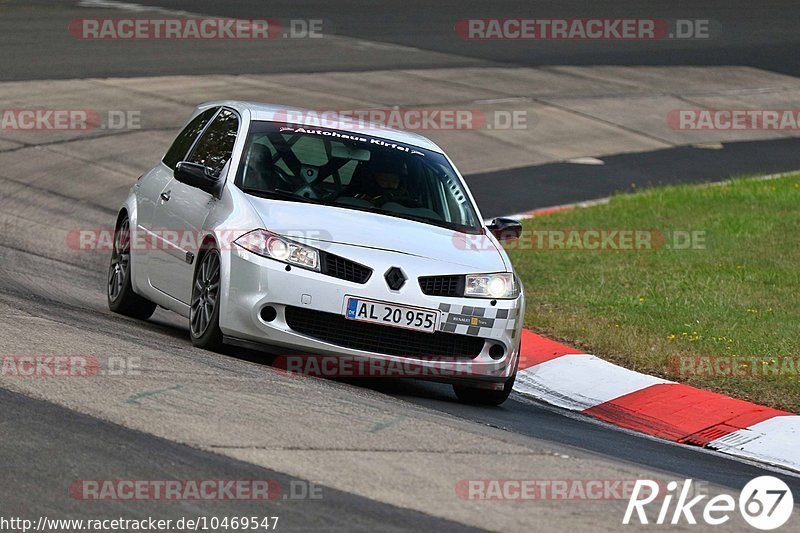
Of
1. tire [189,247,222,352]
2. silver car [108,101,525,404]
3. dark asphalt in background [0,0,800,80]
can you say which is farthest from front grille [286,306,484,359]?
dark asphalt in background [0,0,800,80]

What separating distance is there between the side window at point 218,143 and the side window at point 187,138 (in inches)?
7.3

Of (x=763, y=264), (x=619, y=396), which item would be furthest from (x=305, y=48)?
(x=619, y=396)

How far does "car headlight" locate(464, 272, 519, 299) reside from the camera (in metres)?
8.49

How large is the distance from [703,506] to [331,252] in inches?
114

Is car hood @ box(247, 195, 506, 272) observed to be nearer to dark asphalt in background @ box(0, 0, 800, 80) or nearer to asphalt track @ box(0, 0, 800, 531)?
asphalt track @ box(0, 0, 800, 531)

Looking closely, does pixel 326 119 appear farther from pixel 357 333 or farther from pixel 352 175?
pixel 357 333

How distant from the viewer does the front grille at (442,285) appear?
8312mm

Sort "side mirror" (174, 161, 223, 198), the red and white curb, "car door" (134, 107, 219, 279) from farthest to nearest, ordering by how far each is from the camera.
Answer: "car door" (134, 107, 219, 279), "side mirror" (174, 161, 223, 198), the red and white curb

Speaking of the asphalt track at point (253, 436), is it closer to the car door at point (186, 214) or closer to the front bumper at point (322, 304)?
the front bumper at point (322, 304)

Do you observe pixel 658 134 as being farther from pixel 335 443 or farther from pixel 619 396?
pixel 335 443

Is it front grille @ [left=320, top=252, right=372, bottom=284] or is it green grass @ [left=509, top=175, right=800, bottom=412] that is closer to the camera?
front grille @ [left=320, top=252, right=372, bottom=284]

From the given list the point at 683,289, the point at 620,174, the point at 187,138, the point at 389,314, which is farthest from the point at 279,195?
the point at 620,174

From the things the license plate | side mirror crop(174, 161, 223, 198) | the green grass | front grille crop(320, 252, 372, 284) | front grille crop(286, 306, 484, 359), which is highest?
side mirror crop(174, 161, 223, 198)

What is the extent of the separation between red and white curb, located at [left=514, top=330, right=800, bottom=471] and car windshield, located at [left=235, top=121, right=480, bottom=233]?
1366 mm
